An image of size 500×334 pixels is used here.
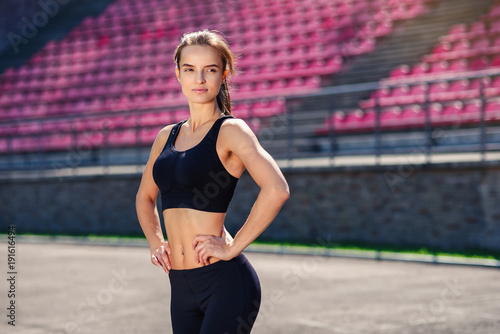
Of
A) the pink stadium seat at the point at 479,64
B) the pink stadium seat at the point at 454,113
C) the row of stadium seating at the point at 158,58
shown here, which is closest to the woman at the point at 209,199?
the pink stadium seat at the point at 454,113

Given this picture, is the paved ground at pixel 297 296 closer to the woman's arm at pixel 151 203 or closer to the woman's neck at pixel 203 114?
the woman's arm at pixel 151 203

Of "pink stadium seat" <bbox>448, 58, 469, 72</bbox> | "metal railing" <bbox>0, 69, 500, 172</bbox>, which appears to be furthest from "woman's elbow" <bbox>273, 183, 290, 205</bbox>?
"pink stadium seat" <bbox>448, 58, 469, 72</bbox>

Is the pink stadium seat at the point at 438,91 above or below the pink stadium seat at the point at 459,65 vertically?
below

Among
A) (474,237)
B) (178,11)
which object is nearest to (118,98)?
(178,11)

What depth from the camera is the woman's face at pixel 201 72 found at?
2.63 m

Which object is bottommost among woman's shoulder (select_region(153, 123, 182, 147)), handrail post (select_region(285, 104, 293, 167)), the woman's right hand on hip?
handrail post (select_region(285, 104, 293, 167))

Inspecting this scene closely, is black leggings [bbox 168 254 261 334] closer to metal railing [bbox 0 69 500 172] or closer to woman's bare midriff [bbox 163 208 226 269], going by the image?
woman's bare midriff [bbox 163 208 226 269]

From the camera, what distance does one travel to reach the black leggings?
2.54 meters

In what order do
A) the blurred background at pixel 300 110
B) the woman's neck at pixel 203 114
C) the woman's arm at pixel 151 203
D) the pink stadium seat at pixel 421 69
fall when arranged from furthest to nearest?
the pink stadium seat at pixel 421 69 < the blurred background at pixel 300 110 < the woman's arm at pixel 151 203 < the woman's neck at pixel 203 114

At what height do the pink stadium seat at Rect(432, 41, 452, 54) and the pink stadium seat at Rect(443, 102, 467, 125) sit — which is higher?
the pink stadium seat at Rect(432, 41, 452, 54)

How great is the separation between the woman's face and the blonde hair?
0.02m

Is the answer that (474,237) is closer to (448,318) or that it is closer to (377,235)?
(377,235)

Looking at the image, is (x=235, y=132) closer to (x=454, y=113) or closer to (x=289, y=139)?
(x=289, y=139)

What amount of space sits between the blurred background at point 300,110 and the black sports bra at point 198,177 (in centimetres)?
245
